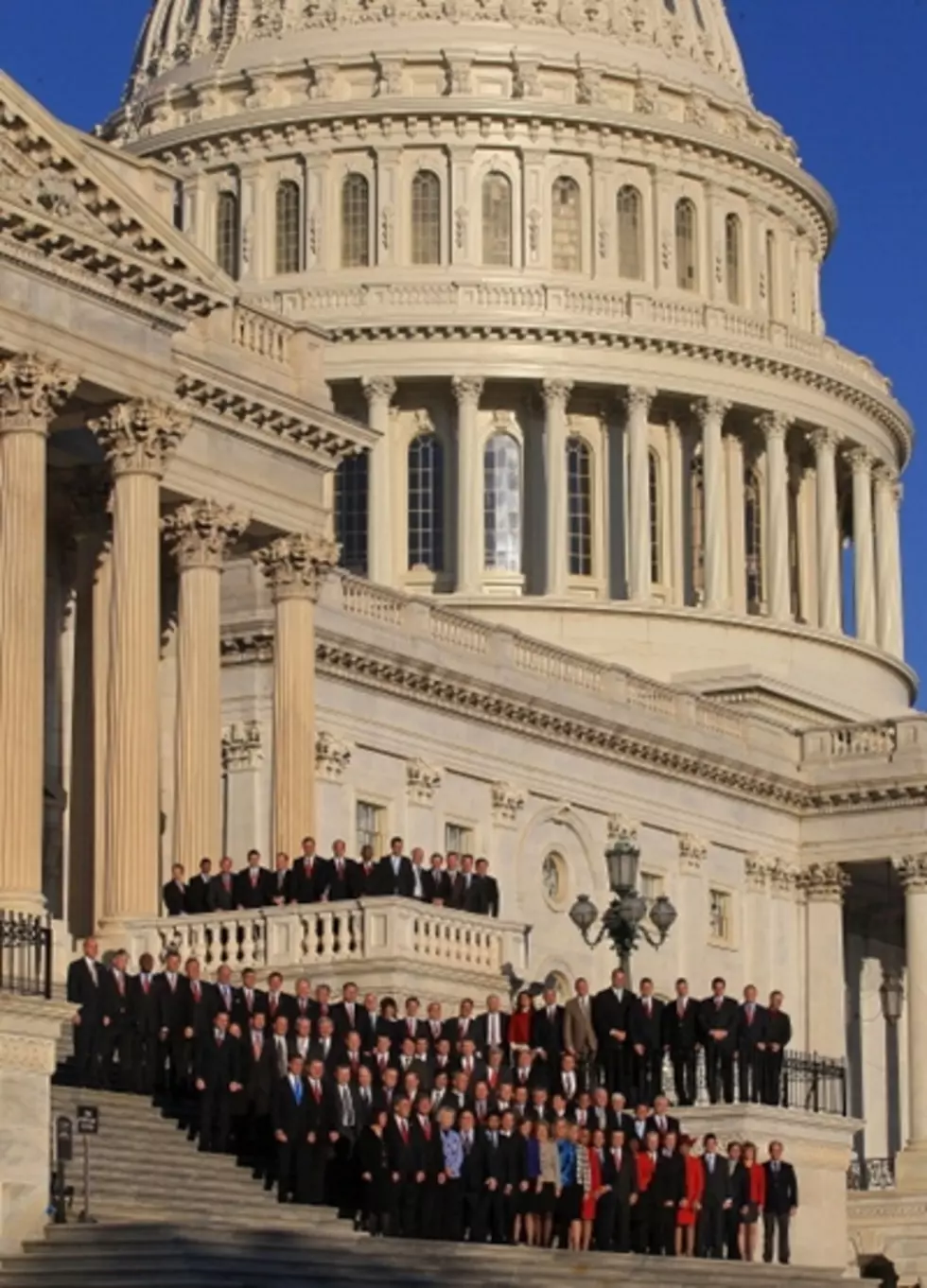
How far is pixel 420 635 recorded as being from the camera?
6800 cm

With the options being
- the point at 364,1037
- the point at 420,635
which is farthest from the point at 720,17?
the point at 364,1037

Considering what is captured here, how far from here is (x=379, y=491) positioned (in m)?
91.2

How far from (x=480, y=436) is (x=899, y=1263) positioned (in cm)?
3290

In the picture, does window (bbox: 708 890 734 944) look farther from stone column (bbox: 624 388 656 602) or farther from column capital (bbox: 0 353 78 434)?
column capital (bbox: 0 353 78 434)

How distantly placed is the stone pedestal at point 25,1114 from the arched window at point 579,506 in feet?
195

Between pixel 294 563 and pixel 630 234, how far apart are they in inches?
1754

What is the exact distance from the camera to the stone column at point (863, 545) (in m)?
100

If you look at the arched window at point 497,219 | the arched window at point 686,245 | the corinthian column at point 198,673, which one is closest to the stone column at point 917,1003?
the arched window at point 497,219

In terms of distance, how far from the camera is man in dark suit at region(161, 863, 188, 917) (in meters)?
47.5

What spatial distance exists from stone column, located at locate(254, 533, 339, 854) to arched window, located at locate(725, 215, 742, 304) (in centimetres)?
4531

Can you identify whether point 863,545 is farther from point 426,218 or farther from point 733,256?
point 426,218

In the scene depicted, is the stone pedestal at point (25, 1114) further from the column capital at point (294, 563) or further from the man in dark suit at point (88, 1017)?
the column capital at point (294, 563)

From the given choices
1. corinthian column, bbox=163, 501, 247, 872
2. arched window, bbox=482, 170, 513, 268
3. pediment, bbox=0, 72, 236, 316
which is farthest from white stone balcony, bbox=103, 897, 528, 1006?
arched window, bbox=482, 170, 513, 268

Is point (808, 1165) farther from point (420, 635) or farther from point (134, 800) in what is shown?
point (420, 635)
